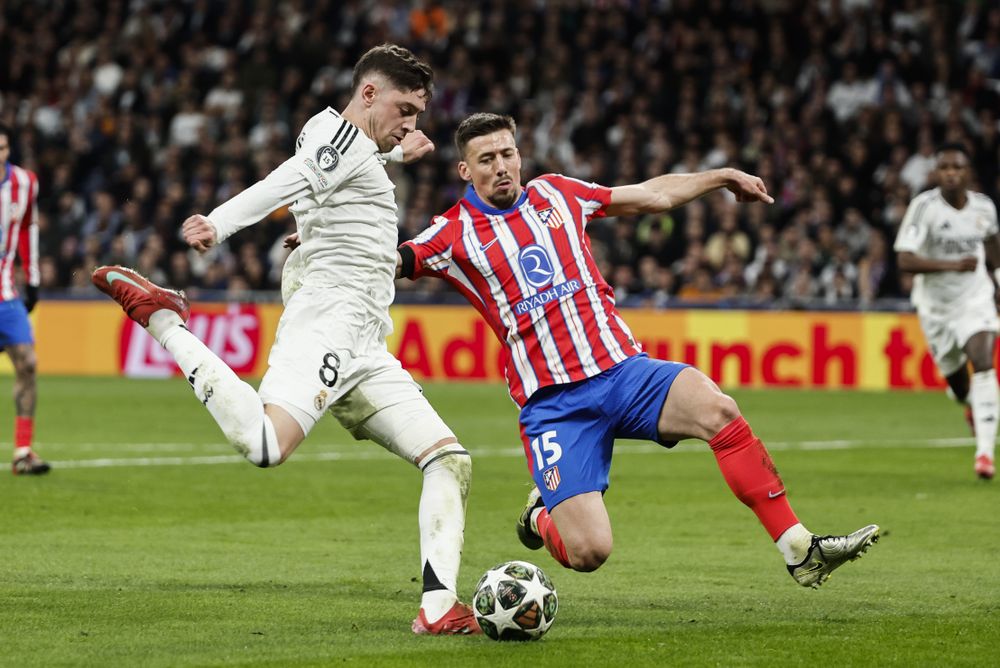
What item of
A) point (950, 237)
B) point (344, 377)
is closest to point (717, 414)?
point (344, 377)

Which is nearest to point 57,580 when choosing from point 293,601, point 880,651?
point 293,601

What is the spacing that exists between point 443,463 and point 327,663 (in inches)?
48.1

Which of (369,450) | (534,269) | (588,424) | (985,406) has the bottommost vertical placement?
(369,450)

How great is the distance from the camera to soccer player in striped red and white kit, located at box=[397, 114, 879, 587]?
6.88 m

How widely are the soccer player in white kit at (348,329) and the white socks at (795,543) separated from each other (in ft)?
4.29

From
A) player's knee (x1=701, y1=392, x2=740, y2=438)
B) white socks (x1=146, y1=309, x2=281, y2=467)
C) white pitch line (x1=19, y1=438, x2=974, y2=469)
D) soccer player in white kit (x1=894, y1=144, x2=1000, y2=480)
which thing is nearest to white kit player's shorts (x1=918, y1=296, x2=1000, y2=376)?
soccer player in white kit (x1=894, y1=144, x2=1000, y2=480)

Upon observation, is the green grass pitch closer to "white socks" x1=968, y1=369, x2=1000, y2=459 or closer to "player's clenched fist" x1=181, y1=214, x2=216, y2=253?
"white socks" x1=968, y1=369, x2=1000, y2=459

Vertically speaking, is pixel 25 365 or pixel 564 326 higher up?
pixel 564 326

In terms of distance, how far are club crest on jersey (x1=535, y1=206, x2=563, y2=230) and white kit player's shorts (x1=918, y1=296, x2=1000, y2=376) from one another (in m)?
6.37

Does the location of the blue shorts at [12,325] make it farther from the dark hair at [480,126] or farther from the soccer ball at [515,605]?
the soccer ball at [515,605]

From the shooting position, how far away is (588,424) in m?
7.02

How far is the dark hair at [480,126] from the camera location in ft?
23.3

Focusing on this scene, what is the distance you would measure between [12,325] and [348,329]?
21.6 ft

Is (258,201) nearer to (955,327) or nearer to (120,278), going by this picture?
(120,278)
